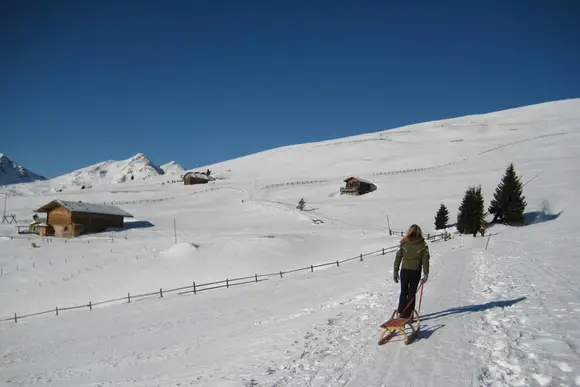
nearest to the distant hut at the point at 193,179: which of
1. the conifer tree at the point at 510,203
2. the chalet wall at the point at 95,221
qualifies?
the chalet wall at the point at 95,221

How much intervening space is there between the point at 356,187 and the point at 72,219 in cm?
4948

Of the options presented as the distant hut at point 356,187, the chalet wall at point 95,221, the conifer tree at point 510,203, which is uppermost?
the distant hut at point 356,187

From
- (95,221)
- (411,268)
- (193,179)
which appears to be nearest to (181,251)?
(95,221)

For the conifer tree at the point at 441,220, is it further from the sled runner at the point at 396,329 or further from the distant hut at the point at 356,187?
the sled runner at the point at 396,329

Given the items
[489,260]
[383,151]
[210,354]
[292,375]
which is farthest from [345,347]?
[383,151]

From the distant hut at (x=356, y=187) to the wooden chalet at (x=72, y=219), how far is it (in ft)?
142

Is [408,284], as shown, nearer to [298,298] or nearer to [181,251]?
[298,298]

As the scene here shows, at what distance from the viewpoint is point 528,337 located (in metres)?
7.87

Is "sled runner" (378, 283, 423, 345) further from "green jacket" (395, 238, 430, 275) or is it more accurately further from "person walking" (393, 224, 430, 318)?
"green jacket" (395, 238, 430, 275)

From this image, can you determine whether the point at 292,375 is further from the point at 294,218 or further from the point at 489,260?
the point at 294,218

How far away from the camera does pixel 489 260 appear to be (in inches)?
802

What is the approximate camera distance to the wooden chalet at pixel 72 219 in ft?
175

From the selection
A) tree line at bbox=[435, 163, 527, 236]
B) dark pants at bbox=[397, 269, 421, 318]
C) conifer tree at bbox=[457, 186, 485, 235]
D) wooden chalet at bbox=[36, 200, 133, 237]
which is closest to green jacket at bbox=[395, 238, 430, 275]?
dark pants at bbox=[397, 269, 421, 318]

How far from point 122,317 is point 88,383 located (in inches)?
513
